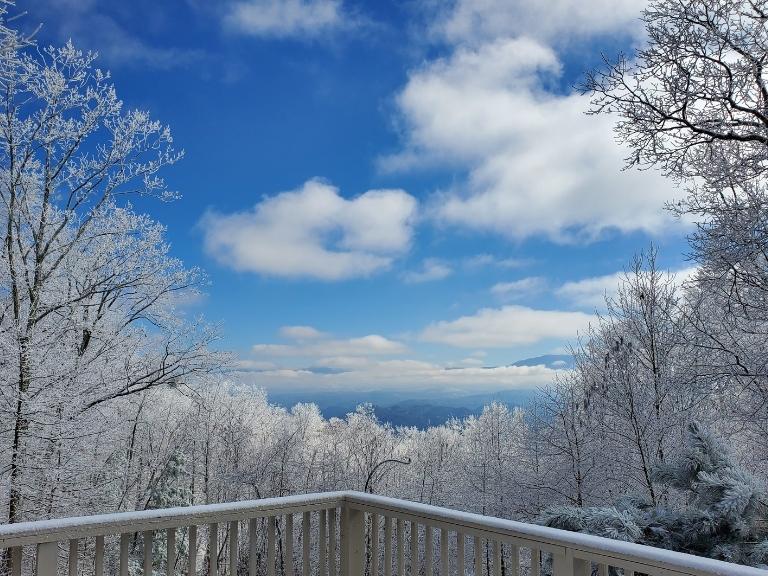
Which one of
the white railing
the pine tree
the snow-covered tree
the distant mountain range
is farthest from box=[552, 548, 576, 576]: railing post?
the distant mountain range

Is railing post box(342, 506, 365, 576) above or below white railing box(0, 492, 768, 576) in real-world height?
below

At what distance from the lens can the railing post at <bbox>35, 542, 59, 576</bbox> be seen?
1.97 meters

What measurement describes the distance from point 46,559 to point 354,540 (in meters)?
1.32

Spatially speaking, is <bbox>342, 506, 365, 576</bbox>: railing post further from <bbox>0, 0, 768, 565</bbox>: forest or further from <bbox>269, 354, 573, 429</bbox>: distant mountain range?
<bbox>269, 354, 573, 429</bbox>: distant mountain range

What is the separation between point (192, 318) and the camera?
966 centimetres

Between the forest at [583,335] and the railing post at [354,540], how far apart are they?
218cm

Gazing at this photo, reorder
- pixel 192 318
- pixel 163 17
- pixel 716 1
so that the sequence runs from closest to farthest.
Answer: pixel 716 1, pixel 163 17, pixel 192 318

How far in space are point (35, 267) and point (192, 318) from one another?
2.51 metres

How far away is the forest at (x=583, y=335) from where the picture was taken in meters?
6.07

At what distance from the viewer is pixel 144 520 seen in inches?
84.0

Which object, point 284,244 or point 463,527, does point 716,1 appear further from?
point 284,244

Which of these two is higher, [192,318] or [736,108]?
[736,108]

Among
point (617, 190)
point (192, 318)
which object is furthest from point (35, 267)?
point (617, 190)

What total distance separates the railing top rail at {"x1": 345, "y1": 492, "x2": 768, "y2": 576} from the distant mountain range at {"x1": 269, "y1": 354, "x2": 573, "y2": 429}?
9.67m
